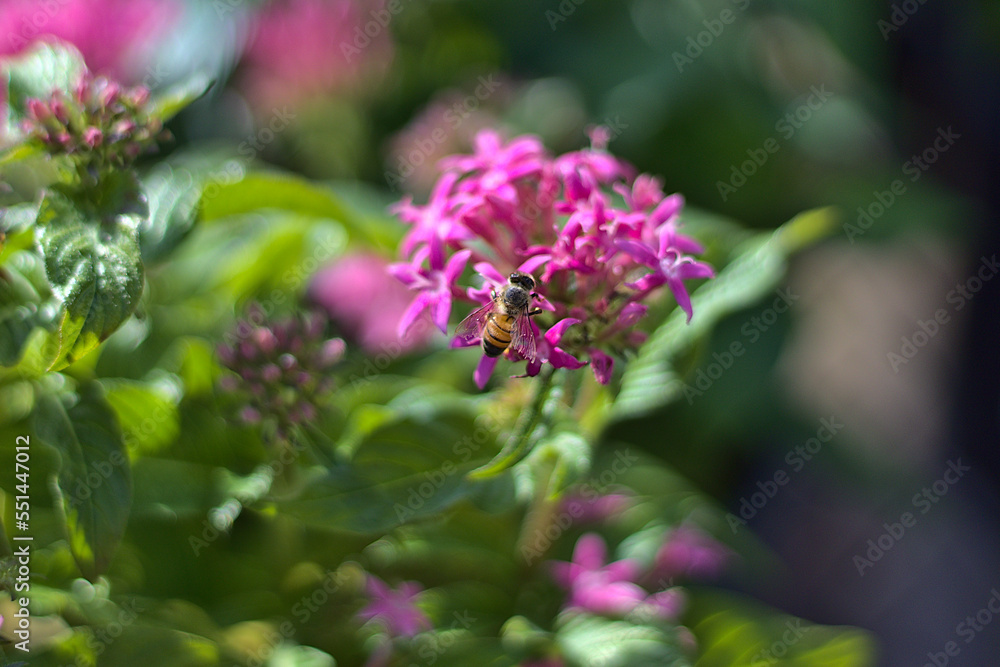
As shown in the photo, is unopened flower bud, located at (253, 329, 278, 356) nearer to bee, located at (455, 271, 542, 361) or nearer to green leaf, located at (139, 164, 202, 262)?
green leaf, located at (139, 164, 202, 262)

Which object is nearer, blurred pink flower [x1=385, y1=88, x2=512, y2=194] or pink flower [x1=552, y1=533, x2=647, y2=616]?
pink flower [x1=552, y1=533, x2=647, y2=616]

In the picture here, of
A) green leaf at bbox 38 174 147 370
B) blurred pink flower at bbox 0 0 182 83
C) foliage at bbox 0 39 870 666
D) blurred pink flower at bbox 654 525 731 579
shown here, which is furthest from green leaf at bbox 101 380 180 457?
blurred pink flower at bbox 0 0 182 83

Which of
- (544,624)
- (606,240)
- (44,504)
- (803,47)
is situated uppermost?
(803,47)

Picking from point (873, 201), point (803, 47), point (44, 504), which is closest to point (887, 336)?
point (873, 201)

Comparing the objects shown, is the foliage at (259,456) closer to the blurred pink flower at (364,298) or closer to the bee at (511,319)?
the bee at (511,319)

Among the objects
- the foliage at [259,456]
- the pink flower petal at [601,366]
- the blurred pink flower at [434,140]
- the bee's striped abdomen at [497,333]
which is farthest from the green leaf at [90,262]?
the blurred pink flower at [434,140]

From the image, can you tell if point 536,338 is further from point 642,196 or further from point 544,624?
point 544,624
